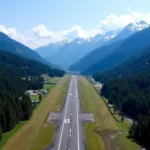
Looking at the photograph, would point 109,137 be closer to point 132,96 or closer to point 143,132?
point 143,132

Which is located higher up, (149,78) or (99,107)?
(149,78)

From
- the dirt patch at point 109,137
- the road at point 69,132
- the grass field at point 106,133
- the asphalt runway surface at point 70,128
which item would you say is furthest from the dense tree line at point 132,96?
the dirt patch at point 109,137

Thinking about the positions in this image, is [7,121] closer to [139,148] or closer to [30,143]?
[30,143]

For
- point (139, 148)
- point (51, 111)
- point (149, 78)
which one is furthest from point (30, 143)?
point (149, 78)

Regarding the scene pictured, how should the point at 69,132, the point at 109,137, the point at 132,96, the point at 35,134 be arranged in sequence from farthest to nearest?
the point at 132,96, the point at 69,132, the point at 35,134, the point at 109,137

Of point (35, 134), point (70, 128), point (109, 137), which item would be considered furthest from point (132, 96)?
point (35, 134)

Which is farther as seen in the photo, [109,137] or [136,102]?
[136,102]

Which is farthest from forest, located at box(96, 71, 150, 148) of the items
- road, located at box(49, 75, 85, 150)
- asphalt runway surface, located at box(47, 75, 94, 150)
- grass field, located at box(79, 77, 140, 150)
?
road, located at box(49, 75, 85, 150)
